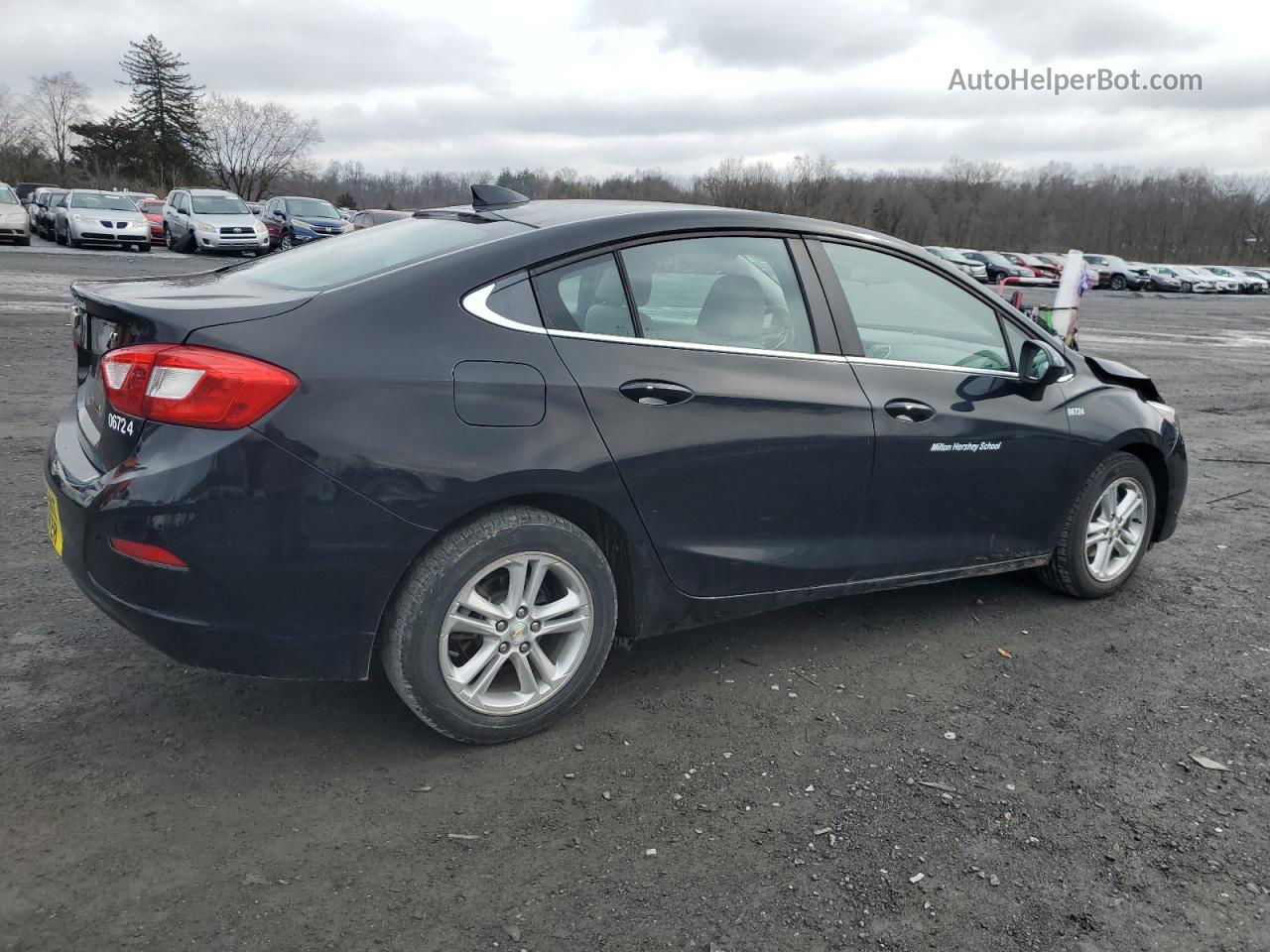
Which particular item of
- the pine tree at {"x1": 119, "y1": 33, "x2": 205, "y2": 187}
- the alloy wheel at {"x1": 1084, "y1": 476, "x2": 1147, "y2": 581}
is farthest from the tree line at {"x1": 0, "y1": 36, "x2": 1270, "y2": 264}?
the alloy wheel at {"x1": 1084, "y1": 476, "x2": 1147, "y2": 581}

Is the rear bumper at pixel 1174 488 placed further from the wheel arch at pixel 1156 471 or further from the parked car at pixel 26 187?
the parked car at pixel 26 187

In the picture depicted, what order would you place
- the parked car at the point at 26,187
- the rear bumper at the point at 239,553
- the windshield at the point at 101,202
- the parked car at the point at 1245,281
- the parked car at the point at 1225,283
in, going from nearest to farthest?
the rear bumper at the point at 239,553 < the windshield at the point at 101,202 < the parked car at the point at 26,187 < the parked car at the point at 1225,283 < the parked car at the point at 1245,281

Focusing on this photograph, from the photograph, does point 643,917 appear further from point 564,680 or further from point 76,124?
point 76,124

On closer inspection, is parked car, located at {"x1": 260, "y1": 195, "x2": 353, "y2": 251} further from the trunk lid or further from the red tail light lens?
the red tail light lens

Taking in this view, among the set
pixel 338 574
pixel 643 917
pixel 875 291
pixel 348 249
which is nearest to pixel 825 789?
pixel 643 917

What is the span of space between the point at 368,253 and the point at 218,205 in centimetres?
2792

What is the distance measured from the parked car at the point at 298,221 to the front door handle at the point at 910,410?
27729 mm

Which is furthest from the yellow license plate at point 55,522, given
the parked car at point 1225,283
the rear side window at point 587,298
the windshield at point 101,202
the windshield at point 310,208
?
A: the parked car at point 1225,283

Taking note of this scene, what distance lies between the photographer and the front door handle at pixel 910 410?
376 cm

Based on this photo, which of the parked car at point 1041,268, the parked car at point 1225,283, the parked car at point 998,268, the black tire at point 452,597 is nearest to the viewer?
the black tire at point 452,597

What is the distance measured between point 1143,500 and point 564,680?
10.0 ft

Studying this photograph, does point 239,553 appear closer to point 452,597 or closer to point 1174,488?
point 452,597

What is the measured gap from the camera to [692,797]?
9.62 feet

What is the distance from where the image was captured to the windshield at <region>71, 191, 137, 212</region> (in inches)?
1100
